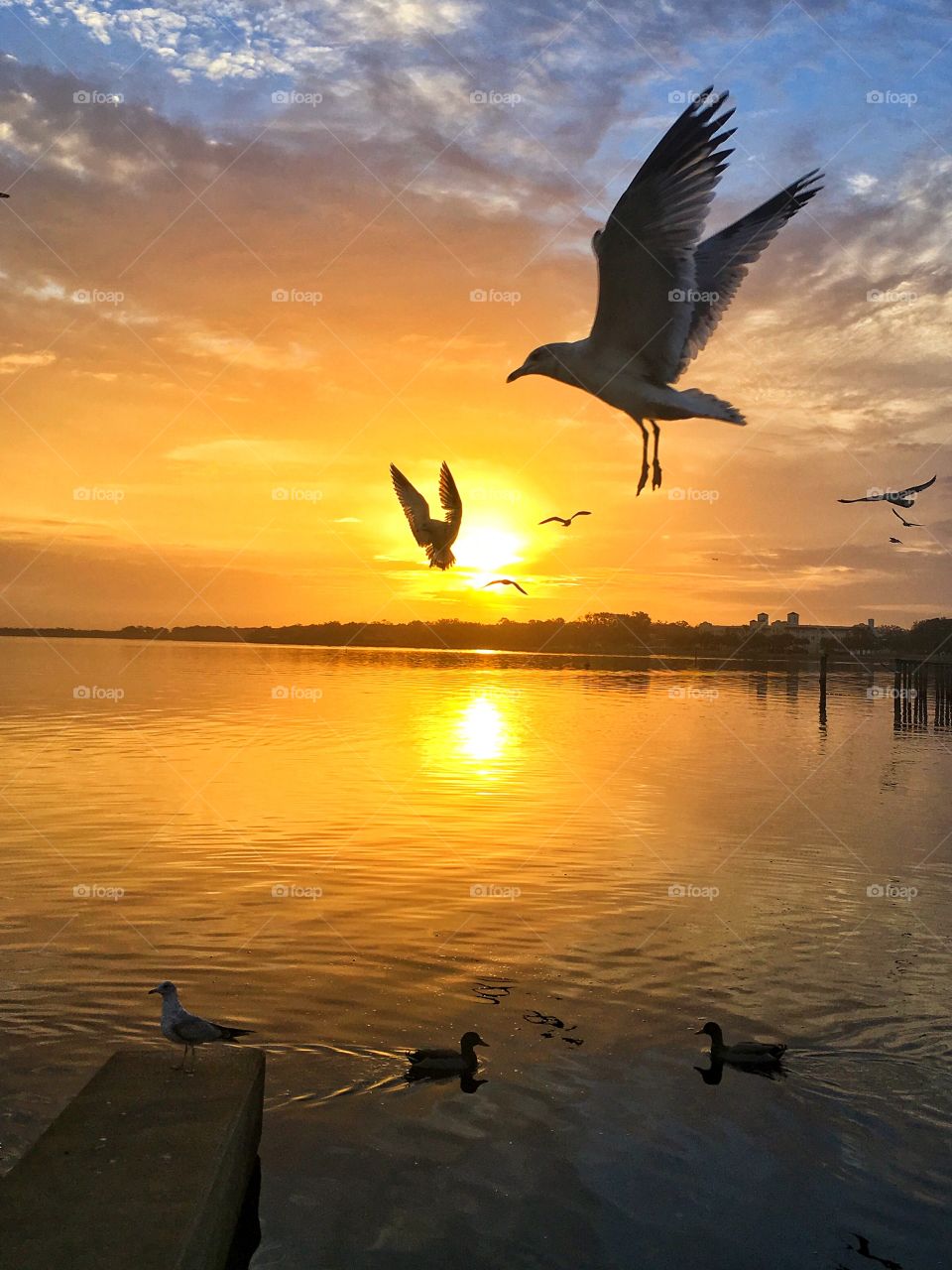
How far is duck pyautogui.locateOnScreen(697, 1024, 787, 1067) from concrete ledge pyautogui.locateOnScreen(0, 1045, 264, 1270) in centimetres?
534

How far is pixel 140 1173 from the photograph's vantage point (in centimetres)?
768

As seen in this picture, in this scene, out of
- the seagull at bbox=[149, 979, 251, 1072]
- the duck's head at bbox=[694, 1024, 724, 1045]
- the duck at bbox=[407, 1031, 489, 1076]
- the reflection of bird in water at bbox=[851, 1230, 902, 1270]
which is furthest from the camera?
the duck's head at bbox=[694, 1024, 724, 1045]

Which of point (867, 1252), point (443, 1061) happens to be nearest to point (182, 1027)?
point (443, 1061)

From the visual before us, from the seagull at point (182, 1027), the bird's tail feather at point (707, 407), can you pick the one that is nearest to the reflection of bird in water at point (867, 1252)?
the seagull at point (182, 1027)

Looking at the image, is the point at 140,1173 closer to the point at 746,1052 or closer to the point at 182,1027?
the point at 182,1027

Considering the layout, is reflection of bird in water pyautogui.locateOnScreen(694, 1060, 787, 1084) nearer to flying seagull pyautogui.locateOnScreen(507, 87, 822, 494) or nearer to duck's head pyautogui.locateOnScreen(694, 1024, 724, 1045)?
duck's head pyautogui.locateOnScreen(694, 1024, 724, 1045)

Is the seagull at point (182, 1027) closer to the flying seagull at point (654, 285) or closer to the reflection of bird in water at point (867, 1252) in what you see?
the reflection of bird in water at point (867, 1252)

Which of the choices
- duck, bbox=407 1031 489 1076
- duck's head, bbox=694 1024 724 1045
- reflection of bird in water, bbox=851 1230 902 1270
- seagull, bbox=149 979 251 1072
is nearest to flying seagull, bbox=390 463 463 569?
seagull, bbox=149 979 251 1072

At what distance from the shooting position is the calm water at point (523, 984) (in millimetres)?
9680

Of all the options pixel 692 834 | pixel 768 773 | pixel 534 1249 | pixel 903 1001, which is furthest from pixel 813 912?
pixel 768 773

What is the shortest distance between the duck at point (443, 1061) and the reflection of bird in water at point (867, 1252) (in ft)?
13.8

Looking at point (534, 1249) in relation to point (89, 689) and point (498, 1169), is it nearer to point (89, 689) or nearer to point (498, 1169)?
point (498, 1169)

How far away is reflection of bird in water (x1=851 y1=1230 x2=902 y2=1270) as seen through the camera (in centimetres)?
898

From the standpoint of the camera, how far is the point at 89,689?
246ft
